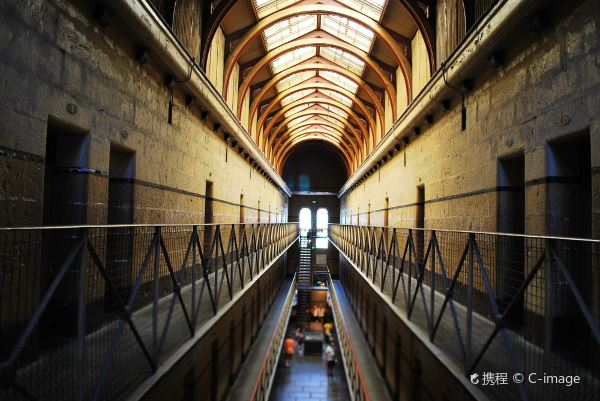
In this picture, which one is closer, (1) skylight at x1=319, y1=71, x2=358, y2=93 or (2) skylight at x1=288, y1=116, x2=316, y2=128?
(1) skylight at x1=319, y1=71, x2=358, y2=93

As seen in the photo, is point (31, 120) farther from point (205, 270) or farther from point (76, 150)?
point (205, 270)

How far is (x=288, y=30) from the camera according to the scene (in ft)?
36.4

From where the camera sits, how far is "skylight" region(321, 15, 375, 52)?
10.4m

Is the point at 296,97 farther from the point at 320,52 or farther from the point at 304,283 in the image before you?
the point at 304,283

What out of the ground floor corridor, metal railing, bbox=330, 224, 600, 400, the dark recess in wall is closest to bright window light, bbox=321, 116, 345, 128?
the dark recess in wall

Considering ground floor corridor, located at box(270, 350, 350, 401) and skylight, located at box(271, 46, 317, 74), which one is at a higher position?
skylight, located at box(271, 46, 317, 74)

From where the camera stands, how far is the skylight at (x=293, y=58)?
41.9ft

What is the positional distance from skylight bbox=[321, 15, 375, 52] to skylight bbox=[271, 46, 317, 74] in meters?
1.58

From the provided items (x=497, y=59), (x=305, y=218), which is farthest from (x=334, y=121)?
(x=497, y=59)

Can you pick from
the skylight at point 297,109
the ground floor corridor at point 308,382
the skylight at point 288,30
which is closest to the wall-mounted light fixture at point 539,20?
the skylight at point 288,30

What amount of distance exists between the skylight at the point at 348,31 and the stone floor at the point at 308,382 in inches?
385

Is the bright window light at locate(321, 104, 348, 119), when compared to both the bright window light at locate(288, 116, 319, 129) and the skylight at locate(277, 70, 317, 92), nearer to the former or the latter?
the bright window light at locate(288, 116, 319, 129)

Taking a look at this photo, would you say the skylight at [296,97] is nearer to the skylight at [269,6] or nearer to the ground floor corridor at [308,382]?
the skylight at [269,6]

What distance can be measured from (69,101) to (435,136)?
5.80 m
